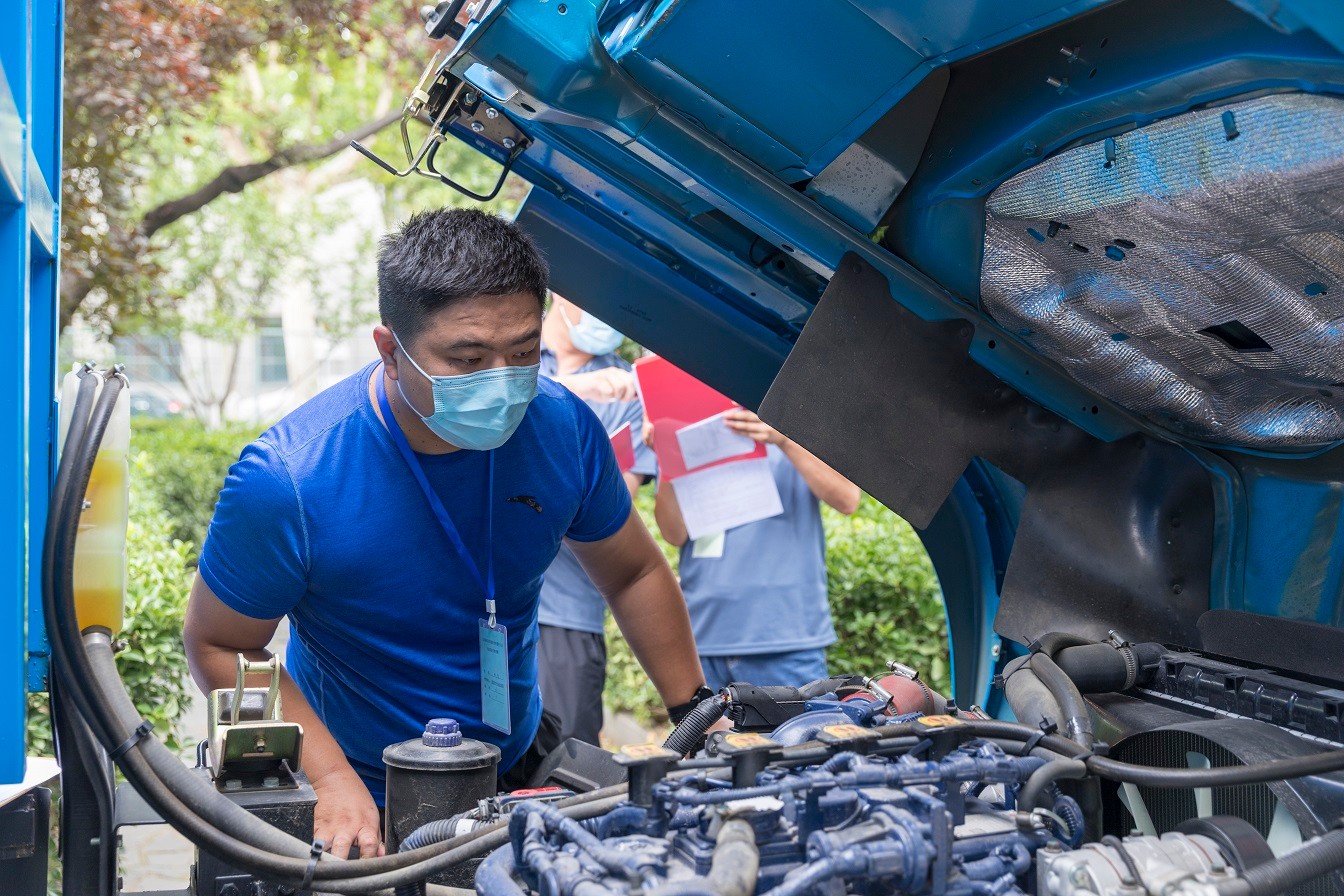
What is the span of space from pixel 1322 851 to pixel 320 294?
20110 mm

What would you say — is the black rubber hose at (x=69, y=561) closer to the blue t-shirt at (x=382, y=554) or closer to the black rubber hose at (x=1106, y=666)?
the blue t-shirt at (x=382, y=554)

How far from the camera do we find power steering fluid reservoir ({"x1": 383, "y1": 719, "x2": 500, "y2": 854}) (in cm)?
181

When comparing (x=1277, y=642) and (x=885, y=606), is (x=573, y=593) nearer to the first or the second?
(x=885, y=606)

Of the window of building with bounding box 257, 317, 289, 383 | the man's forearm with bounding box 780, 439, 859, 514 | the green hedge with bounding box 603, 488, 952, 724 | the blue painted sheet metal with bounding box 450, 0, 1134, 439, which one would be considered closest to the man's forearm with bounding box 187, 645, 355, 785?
the blue painted sheet metal with bounding box 450, 0, 1134, 439

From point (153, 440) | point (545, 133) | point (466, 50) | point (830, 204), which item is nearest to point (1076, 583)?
point (830, 204)

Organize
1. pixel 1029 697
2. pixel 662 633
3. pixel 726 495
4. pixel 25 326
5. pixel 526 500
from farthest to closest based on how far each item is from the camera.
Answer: pixel 726 495 → pixel 662 633 → pixel 526 500 → pixel 1029 697 → pixel 25 326

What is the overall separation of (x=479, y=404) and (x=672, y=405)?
157cm

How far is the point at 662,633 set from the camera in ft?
8.78

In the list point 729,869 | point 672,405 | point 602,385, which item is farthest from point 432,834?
point 602,385

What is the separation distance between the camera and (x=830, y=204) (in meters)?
2.00

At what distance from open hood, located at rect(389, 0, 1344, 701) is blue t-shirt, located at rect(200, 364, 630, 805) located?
1.31ft

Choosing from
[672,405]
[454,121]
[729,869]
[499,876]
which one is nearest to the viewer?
[729,869]

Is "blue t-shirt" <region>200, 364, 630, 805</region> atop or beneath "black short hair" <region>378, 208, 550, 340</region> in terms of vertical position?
beneath

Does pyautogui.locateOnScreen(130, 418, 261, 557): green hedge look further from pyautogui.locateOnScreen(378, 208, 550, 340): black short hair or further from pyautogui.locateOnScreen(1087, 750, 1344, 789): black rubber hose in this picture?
pyautogui.locateOnScreen(1087, 750, 1344, 789): black rubber hose
